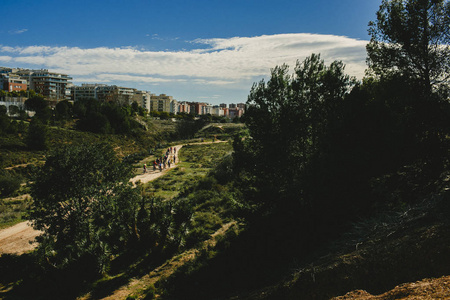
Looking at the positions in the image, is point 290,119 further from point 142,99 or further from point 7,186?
point 142,99

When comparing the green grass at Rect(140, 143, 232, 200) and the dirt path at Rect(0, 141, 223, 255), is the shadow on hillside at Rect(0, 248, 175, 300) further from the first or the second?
the green grass at Rect(140, 143, 232, 200)

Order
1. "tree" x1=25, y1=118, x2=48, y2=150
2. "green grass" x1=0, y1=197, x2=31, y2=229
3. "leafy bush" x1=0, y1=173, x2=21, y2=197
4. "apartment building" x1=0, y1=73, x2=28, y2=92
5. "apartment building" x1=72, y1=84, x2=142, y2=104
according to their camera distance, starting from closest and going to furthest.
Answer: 1. "green grass" x1=0, y1=197, x2=31, y2=229
2. "leafy bush" x1=0, y1=173, x2=21, y2=197
3. "tree" x1=25, y1=118, x2=48, y2=150
4. "apartment building" x1=0, y1=73, x2=28, y2=92
5. "apartment building" x1=72, y1=84, x2=142, y2=104

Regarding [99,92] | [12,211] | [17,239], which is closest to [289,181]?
[17,239]

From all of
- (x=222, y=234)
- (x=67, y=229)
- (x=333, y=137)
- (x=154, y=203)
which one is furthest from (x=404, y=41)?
(x=67, y=229)

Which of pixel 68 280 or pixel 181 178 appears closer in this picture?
pixel 68 280

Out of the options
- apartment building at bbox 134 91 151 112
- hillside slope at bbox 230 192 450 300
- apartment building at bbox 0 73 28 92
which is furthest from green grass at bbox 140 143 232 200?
apartment building at bbox 134 91 151 112

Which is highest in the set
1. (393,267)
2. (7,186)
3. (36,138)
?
(393,267)

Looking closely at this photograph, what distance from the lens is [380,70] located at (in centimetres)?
1365

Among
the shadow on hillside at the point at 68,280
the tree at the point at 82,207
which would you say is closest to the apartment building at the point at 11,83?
the tree at the point at 82,207

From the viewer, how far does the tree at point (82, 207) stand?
12.4 metres

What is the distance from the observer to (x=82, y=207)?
44.9ft

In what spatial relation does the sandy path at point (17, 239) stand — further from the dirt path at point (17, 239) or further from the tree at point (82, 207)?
the tree at point (82, 207)

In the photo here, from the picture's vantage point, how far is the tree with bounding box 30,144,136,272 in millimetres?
12375

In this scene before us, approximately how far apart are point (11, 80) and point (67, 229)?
127 m
